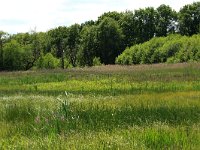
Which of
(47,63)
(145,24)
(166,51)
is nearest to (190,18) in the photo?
(145,24)

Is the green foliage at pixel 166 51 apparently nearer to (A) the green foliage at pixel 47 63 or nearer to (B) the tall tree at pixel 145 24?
(B) the tall tree at pixel 145 24

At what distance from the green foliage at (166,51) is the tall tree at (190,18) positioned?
11555mm

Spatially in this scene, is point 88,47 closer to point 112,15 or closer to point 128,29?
point 128,29

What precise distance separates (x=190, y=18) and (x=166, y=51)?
21.8m

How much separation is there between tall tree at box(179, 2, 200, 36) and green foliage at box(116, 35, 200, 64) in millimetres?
11555

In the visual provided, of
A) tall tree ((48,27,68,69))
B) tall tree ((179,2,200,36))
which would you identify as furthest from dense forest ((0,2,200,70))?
tall tree ((48,27,68,69))

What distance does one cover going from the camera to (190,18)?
313 ft

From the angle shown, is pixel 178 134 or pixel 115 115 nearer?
pixel 178 134

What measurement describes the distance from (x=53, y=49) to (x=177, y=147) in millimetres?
125627

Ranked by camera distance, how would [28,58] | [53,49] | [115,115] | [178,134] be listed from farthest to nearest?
[53,49], [28,58], [115,115], [178,134]

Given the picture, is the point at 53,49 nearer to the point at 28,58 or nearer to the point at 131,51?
the point at 28,58

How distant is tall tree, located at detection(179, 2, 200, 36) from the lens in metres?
94.9

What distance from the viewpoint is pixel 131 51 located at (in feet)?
313

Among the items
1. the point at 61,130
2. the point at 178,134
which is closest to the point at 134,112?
the point at 61,130
